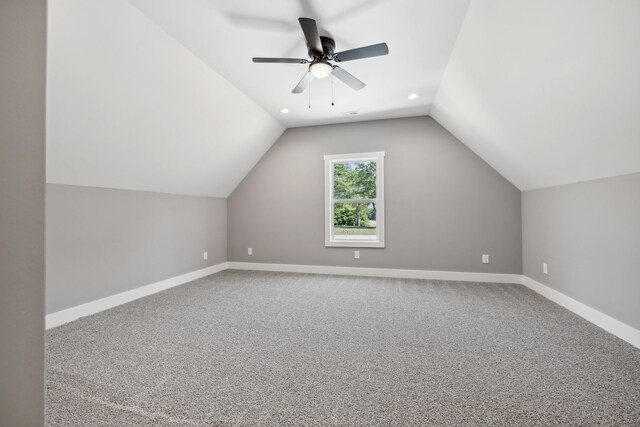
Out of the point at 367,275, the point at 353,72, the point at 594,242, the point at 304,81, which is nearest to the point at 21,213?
the point at 304,81

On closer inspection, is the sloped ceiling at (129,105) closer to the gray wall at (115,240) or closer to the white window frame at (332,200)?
the gray wall at (115,240)

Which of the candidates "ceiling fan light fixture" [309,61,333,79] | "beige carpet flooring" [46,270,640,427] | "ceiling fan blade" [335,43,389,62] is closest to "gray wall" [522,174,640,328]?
"beige carpet flooring" [46,270,640,427]

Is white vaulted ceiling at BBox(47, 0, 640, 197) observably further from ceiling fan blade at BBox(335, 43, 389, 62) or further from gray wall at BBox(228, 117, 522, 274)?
gray wall at BBox(228, 117, 522, 274)

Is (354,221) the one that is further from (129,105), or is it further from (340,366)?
(129,105)

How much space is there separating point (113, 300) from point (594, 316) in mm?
4917

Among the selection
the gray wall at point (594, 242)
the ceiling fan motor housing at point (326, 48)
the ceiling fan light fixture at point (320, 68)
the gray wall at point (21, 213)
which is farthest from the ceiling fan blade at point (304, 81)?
the gray wall at point (594, 242)

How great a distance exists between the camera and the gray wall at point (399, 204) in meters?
4.29

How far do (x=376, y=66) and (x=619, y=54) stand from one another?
1.90 m

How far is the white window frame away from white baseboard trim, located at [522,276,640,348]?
7.08ft

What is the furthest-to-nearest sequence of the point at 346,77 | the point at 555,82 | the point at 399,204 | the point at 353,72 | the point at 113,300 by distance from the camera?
the point at 399,204, the point at 113,300, the point at 353,72, the point at 346,77, the point at 555,82

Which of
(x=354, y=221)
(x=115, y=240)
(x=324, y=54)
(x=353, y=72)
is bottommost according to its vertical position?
(x=115, y=240)

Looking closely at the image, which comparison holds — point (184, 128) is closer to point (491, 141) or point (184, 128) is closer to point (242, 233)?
point (242, 233)

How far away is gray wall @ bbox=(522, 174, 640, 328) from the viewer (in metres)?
2.30

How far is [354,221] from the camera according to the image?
497 cm
